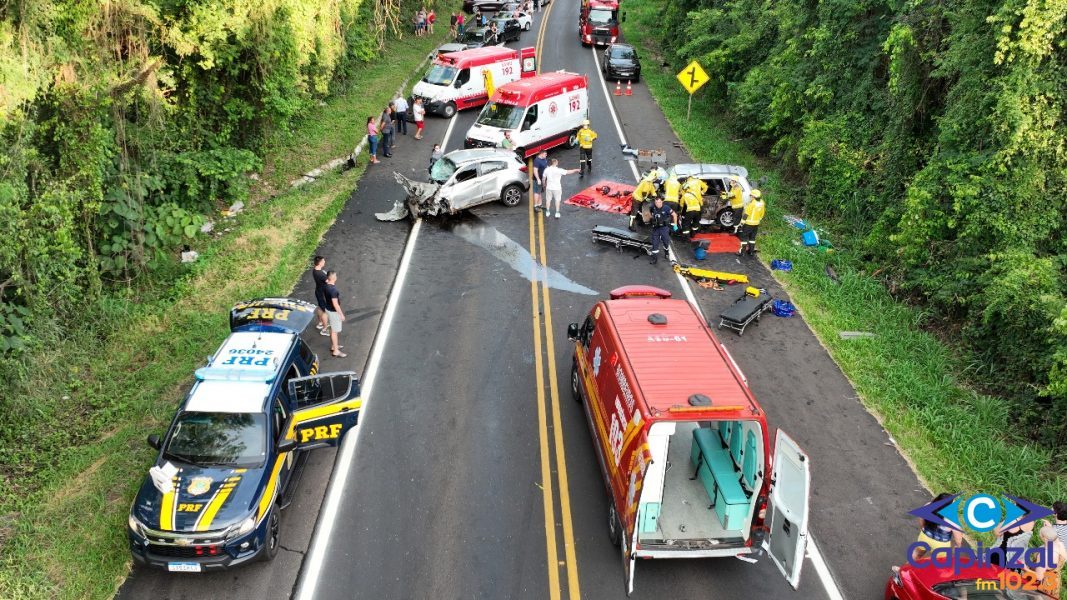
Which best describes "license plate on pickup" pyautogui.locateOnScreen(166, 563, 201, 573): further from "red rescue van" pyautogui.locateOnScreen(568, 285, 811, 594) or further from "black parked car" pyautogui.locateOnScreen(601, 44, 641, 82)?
"black parked car" pyautogui.locateOnScreen(601, 44, 641, 82)

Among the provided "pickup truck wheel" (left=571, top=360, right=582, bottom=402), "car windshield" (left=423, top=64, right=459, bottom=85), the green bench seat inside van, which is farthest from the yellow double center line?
"car windshield" (left=423, top=64, right=459, bottom=85)

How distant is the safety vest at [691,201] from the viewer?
56.5 ft

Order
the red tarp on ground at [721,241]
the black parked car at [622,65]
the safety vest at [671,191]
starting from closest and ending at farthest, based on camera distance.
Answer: the safety vest at [671,191] < the red tarp on ground at [721,241] < the black parked car at [622,65]

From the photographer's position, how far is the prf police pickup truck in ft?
26.8

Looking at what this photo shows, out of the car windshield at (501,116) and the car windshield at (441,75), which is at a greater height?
the car windshield at (441,75)

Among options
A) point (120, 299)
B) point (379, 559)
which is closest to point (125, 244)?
point (120, 299)

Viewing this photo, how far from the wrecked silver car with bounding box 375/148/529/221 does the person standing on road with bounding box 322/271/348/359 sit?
611 cm

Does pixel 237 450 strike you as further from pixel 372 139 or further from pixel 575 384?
pixel 372 139

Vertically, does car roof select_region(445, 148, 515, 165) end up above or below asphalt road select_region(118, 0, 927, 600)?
above

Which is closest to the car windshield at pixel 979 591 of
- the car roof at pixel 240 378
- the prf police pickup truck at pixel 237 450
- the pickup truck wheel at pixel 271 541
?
the prf police pickup truck at pixel 237 450

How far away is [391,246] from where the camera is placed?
56.7 ft

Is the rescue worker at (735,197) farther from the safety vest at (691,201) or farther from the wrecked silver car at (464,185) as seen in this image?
the wrecked silver car at (464,185)

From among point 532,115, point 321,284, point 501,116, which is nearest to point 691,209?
point 532,115

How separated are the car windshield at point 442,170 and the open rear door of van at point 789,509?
12899mm
